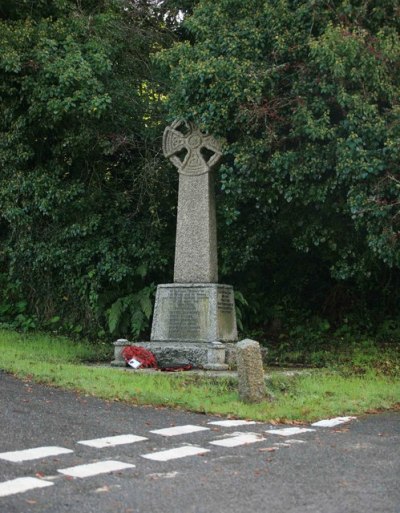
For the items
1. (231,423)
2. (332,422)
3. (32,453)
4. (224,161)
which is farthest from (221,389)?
(224,161)

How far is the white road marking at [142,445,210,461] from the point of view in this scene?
6875 mm

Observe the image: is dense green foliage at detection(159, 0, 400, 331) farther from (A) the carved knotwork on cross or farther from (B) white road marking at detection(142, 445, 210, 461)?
(B) white road marking at detection(142, 445, 210, 461)

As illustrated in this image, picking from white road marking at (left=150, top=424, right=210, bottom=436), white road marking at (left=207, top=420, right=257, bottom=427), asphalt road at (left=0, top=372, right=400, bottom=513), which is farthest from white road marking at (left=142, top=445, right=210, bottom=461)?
white road marking at (left=207, top=420, right=257, bottom=427)

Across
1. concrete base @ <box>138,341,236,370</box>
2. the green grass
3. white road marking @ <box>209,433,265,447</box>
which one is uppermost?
concrete base @ <box>138,341,236,370</box>

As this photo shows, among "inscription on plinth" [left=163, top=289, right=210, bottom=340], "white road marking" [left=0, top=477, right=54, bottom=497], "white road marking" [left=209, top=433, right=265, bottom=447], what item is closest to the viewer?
"white road marking" [left=0, top=477, right=54, bottom=497]

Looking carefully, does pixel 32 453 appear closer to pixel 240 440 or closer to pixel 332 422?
pixel 240 440

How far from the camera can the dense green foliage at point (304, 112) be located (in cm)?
1242

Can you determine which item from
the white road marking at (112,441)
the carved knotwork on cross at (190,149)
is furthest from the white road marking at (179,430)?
the carved knotwork on cross at (190,149)

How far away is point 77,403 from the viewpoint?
9.62m

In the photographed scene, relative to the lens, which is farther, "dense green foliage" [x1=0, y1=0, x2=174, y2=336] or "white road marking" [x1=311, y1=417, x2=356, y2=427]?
"dense green foliage" [x1=0, y1=0, x2=174, y2=336]

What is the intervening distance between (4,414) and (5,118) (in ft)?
31.7

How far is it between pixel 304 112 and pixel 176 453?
7351 millimetres

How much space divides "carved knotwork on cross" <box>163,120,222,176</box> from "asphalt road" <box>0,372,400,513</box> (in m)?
5.94

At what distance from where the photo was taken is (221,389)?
35.2 feet
